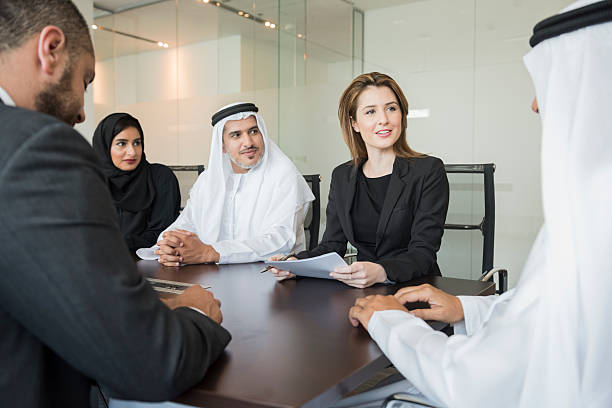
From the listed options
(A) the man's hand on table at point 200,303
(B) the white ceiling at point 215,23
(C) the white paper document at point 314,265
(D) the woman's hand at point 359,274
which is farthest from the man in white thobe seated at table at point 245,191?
(B) the white ceiling at point 215,23

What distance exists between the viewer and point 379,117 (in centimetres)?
274

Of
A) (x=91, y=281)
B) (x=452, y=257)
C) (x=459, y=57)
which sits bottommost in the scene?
(x=452, y=257)

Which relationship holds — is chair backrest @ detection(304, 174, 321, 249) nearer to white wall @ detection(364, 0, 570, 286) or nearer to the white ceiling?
white wall @ detection(364, 0, 570, 286)

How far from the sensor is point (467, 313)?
155 cm

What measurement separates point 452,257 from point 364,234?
1.17 metres

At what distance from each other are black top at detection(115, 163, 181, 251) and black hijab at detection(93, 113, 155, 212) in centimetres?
5

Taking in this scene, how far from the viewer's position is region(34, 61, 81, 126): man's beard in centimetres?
96

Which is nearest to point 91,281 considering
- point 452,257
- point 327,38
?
point 452,257

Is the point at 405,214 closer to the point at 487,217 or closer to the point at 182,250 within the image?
the point at 487,217

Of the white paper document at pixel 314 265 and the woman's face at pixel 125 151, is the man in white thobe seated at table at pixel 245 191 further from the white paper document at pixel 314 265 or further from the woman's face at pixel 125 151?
the white paper document at pixel 314 265

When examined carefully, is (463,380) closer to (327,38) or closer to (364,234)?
(364,234)

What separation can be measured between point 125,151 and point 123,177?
7.8 inches

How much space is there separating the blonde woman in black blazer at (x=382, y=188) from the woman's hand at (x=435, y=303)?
0.69 meters

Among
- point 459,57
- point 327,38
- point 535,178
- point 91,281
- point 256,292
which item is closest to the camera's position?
point 91,281
